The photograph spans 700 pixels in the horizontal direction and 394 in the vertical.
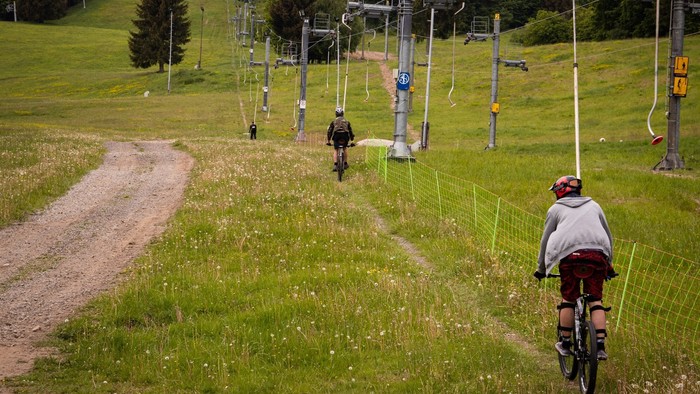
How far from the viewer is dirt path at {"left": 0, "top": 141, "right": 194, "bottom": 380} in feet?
32.2

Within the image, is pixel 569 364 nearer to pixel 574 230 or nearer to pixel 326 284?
pixel 574 230

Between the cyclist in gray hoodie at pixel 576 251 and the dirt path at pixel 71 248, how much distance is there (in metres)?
5.58

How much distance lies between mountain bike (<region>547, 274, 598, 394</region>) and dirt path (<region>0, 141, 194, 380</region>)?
5.60 m

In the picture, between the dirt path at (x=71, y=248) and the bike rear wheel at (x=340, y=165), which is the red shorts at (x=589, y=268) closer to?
the dirt path at (x=71, y=248)

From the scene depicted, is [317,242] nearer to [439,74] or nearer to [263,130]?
[263,130]

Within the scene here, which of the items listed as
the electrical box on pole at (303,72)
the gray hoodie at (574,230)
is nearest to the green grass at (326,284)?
the gray hoodie at (574,230)

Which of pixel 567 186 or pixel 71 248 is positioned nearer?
pixel 567 186

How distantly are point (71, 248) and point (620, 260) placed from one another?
9.77 m

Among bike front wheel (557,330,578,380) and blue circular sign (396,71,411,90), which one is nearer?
bike front wheel (557,330,578,380)

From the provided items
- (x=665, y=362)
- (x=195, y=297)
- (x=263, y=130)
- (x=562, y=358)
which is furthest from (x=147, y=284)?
(x=263, y=130)

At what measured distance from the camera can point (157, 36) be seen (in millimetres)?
105750

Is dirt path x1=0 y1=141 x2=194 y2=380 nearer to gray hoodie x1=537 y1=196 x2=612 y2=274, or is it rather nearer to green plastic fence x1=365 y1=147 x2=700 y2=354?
gray hoodie x1=537 y1=196 x2=612 y2=274

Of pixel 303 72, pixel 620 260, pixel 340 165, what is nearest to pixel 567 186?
pixel 620 260

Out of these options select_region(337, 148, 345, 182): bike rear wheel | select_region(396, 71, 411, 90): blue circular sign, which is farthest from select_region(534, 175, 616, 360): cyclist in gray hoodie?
select_region(396, 71, 411, 90): blue circular sign
